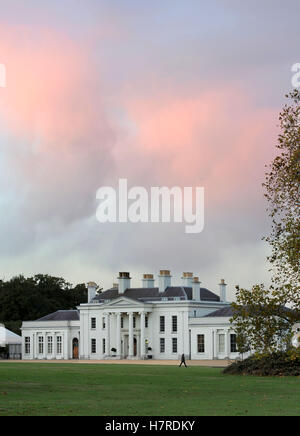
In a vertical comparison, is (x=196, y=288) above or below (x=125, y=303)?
above

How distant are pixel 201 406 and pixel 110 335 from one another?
8115 cm

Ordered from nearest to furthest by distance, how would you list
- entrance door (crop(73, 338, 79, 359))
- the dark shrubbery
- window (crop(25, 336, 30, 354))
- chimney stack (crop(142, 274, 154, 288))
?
the dark shrubbery < chimney stack (crop(142, 274, 154, 288)) < entrance door (crop(73, 338, 79, 359)) < window (crop(25, 336, 30, 354))

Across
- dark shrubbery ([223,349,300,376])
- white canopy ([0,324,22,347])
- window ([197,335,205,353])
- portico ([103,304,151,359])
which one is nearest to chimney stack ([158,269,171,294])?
portico ([103,304,151,359])

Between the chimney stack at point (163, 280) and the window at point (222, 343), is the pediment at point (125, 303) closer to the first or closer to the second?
the chimney stack at point (163, 280)

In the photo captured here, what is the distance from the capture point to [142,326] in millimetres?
99438

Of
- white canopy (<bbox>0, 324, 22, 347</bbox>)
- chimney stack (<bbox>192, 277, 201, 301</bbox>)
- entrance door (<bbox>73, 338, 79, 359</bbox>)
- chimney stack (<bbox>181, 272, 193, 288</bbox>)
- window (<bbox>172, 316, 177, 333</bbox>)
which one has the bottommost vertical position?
entrance door (<bbox>73, 338, 79, 359</bbox>)

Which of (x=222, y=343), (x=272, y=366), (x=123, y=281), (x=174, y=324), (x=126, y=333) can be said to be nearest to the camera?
(x=272, y=366)

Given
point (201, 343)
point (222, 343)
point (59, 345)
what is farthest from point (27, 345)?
point (222, 343)

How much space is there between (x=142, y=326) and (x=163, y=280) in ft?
21.0

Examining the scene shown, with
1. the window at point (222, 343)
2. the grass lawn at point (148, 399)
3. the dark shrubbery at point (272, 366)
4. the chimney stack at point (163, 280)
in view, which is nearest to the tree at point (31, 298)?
the chimney stack at point (163, 280)

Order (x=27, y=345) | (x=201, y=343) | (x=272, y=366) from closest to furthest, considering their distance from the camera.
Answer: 1. (x=272, y=366)
2. (x=201, y=343)
3. (x=27, y=345)

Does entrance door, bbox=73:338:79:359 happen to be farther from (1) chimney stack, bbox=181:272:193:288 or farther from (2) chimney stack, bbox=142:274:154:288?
(1) chimney stack, bbox=181:272:193:288

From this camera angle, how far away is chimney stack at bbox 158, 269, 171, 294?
101m

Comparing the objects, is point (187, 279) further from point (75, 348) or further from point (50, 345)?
point (50, 345)
